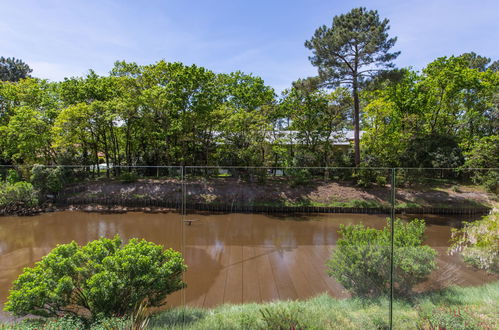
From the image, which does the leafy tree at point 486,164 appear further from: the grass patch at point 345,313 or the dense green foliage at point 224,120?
the dense green foliage at point 224,120

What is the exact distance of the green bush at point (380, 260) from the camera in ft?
10.7

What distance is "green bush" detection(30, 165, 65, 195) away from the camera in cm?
605

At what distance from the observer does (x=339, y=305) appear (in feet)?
11.1

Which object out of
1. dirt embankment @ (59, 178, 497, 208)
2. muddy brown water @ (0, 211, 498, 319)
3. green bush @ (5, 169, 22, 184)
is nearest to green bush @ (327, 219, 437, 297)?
muddy brown water @ (0, 211, 498, 319)

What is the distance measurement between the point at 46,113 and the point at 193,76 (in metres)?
7.32

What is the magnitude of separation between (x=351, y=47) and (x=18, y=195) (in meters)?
13.5

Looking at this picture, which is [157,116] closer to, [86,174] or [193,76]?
[193,76]

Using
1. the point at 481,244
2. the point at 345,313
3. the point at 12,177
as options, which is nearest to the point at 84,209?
the point at 12,177

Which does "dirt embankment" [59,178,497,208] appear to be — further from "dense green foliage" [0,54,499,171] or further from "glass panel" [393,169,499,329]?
"dense green foliage" [0,54,499,171]

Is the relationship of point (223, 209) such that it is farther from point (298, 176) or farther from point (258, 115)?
point (258, 115)

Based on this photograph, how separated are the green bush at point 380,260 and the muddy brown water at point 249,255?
15 centimetres

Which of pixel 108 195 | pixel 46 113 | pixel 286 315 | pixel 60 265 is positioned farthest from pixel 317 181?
pixel 46 113

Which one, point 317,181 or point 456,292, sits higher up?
point 317,181

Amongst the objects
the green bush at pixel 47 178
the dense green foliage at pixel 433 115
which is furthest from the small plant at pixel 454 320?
the dense green foliage at pixel 433 115
